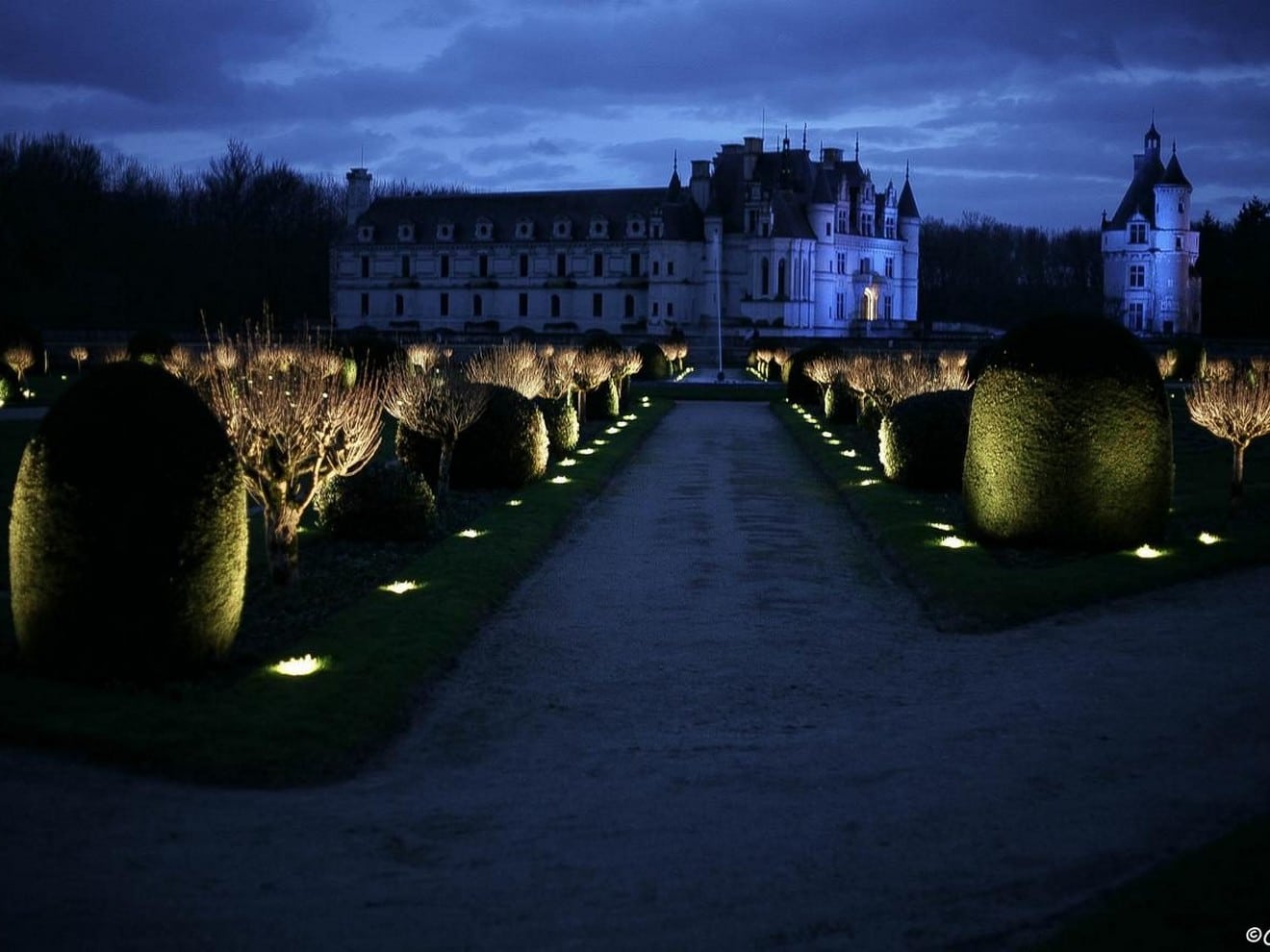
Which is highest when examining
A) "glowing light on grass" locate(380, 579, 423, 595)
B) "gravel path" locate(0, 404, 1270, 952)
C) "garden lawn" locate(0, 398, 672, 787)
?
"glowing light on grass" locate(380, 579, 423, 595)

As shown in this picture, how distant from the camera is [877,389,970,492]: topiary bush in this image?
17812mm

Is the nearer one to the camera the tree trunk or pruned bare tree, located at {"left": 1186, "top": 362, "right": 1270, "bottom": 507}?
the tree trunk

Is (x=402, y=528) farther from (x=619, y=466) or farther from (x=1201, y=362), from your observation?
(x=1201, y=362)

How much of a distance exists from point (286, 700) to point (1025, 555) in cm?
774

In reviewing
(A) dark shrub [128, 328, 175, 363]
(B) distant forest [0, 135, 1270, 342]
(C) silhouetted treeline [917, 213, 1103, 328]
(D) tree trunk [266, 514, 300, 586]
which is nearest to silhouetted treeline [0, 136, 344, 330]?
(B) distant forest [0, 135, 1270, 342]

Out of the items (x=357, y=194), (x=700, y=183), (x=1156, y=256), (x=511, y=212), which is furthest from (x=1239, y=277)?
(x=357, y=194)

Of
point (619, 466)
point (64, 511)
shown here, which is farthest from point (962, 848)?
point (619, 466)

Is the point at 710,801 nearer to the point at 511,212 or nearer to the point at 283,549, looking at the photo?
the point at 283,549

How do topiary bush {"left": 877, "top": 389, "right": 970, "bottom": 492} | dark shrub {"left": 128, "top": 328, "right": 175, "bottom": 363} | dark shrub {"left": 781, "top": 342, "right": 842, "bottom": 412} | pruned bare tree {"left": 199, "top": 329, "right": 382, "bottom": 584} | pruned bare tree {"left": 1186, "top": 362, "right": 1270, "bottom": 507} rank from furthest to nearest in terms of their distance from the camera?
dark shrub {"left": 128, "top": 328, "right": 175, "bottom": 363}, dark shrub {"left": 781, "top": 342, "right": 842, "bottom": 412}, topiary bush {"left": 877, "top": 389, "right": 970, "bottom": 492}, pruned bare tree {"left": 1186, "top": 362, "right": 1270, "bottom": 507}, pruned bare tree {"left": 199, "top": 329, "right": 382, "bottom": 584}

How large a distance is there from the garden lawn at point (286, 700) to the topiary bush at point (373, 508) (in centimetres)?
196

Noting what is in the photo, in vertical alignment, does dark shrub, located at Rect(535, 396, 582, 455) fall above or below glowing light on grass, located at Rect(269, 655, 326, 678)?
above

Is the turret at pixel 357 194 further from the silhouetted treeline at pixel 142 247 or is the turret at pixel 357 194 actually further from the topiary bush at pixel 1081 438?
the topiary bush at pixel 1081 438

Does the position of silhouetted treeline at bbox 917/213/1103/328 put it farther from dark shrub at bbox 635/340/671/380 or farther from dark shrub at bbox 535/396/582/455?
dark shrub at bbox 535/396/582/455

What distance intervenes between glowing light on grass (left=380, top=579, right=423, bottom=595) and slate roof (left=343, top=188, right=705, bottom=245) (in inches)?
2711
